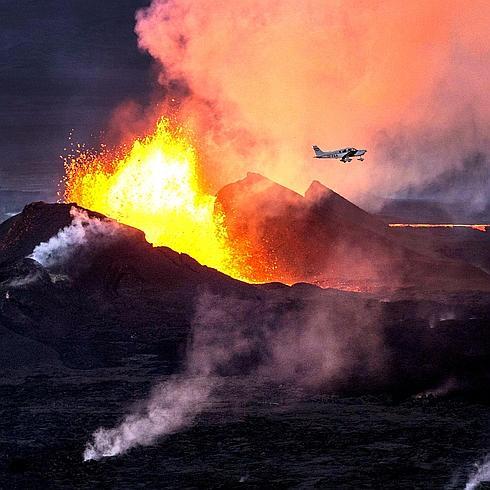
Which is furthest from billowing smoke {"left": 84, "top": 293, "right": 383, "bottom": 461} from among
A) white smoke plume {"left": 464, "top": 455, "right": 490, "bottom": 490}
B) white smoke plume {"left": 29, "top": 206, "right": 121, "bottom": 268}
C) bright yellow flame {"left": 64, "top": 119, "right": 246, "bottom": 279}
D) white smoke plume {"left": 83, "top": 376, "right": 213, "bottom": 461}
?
bright yellow flame {"left": 64, "top": 119, "right": 246, "bottom": 279}

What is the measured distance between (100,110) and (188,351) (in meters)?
142

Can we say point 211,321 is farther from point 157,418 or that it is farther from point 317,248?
point 317,248

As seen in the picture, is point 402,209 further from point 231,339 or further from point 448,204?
point 231,339

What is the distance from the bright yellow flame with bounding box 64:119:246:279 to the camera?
51.1m

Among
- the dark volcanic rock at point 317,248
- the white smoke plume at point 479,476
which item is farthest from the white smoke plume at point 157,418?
the dark volcanic rock at point 317,248

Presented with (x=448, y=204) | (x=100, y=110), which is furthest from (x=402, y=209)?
(x=100, y=110)

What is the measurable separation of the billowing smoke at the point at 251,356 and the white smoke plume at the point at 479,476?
25.5 ft

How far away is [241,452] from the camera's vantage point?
27375 millimetres

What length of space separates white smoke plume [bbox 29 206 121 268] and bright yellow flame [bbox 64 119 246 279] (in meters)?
5.16

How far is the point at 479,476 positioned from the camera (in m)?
25.3

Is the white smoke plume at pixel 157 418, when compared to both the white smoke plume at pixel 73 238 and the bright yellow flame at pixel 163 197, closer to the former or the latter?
the white smoke plume at pixel 73 238

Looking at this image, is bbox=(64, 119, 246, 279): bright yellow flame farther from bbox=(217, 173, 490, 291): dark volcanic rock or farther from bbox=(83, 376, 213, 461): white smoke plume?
bbox=(83, 376, 213, 461): white smoke plume

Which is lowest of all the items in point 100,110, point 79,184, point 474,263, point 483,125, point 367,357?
point 367,357

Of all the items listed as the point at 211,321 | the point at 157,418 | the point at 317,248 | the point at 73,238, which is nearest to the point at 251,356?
the point at 211,321
